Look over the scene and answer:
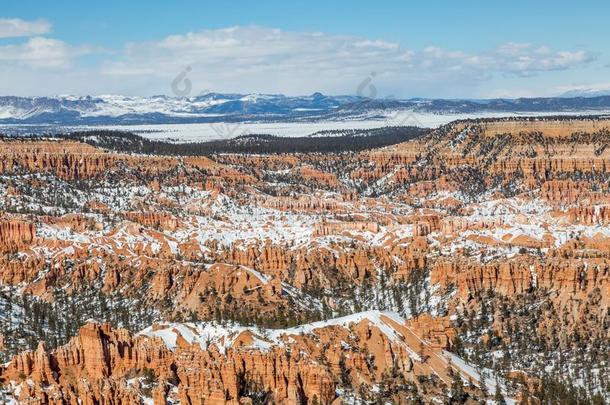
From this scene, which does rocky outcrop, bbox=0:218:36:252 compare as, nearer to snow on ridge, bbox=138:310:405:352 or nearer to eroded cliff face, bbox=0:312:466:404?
snow on ridge, bbox=138:310:405:352

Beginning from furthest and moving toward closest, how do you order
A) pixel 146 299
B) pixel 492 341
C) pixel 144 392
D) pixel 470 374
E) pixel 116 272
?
pixel 116 272, pixel 146 299, pixel 492 341, pixel 470 374, pixel 144 392

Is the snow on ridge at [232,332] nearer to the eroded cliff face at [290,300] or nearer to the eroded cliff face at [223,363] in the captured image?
the eroded cliff face at [223,363]

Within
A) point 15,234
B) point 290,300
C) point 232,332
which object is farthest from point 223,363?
point 15,234

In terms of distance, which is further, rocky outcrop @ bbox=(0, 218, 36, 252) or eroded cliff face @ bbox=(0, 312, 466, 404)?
rocky outcrop @ bbox=(0, 218, 36, 252)

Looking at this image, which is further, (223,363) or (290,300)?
(290,300)

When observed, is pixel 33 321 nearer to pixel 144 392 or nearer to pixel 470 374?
pixel 144 392

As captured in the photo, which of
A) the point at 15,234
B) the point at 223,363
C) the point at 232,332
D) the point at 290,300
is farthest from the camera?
the point at 15,234

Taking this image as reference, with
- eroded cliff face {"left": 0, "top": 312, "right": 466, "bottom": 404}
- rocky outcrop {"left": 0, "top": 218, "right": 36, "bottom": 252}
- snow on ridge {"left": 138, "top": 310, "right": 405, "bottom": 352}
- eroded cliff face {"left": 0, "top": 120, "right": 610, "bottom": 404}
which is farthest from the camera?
rocky outcrop {"left": 0, "top": 218, "right": 36, "bottom": 252}

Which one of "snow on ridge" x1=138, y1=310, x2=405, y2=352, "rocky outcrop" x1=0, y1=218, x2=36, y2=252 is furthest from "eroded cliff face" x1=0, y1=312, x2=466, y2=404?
"rocky outcrop" x1=0, y1=218, x2=36, y2=252

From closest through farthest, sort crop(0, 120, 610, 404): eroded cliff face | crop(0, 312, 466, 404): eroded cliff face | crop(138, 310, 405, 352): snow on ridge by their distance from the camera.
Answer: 1. crop(0, 312, 466, 404): eroded cliff face
2. crop(0, 120, 610, 404): eroded cliff face
3. crop(138, 310, 405, 352): snow on ridge

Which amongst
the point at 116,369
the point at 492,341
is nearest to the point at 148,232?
the point at 492,341

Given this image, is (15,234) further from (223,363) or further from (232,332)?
A: (223,363)
